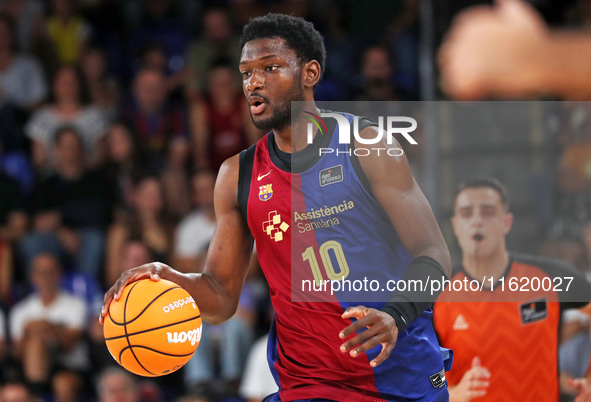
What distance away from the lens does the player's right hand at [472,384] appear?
445 centimetres

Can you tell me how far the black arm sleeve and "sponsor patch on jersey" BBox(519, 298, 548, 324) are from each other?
1478mm

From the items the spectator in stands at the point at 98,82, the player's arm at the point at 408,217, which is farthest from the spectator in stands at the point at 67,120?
the player's arm at the point at 408,217

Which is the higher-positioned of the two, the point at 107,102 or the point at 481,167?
the point at 107,102

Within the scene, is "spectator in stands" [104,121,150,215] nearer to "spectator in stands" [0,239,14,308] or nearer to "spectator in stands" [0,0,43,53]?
"spectator in stands" [0,239,14,308]

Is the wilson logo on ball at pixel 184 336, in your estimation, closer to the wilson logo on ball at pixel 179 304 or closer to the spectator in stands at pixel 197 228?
the wilson logo on ball at pixel 179 304

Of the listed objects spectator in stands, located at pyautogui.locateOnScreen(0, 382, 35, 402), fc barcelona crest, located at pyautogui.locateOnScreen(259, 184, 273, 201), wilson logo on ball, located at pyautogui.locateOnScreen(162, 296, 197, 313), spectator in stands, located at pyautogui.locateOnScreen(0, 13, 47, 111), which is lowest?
spectator in stands, located at pyautogui.locateOnScreen(0, 382, 35, 402)

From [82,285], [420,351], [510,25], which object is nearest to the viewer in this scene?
[510,25]

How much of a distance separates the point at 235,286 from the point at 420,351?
1.00 m

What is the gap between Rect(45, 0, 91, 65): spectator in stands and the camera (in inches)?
332

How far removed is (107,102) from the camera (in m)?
8.05

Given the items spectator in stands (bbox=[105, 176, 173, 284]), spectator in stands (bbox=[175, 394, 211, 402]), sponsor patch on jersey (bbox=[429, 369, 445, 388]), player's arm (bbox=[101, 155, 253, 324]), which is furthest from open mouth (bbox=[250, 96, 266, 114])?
spectator in stands (bbox=[105, 176, 173, 284])

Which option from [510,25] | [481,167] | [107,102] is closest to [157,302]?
[510,25]

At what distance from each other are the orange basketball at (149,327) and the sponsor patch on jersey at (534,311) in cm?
209

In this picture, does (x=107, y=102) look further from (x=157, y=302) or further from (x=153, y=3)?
(x=157, y=302)
